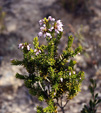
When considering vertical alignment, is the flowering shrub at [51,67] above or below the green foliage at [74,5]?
below

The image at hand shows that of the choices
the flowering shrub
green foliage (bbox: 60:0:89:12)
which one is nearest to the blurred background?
green foliage (bbox: 60:0:89:12)

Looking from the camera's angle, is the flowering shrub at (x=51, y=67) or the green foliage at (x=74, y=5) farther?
the green foliage at (x=74, y=5)

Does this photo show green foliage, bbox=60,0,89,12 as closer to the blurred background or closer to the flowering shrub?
the blurred background

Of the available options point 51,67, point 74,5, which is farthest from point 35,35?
point 51,67

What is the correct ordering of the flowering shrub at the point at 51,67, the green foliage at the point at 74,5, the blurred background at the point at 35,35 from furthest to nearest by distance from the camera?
the green foliage at the point at 74,5
the blurred background at the point at 35,35
the flowering shrub at the point at 51,67

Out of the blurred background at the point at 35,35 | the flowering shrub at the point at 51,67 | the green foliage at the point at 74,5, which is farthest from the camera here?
the green foliage at the point at 74,5

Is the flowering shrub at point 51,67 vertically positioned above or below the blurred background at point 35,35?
below

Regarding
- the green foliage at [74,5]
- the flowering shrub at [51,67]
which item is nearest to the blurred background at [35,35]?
the green foliage at [74,5]

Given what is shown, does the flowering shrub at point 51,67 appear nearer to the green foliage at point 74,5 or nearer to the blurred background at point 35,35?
the blurred background at point 35,35

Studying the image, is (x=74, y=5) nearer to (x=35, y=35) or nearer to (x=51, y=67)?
(x=35, y=35)
